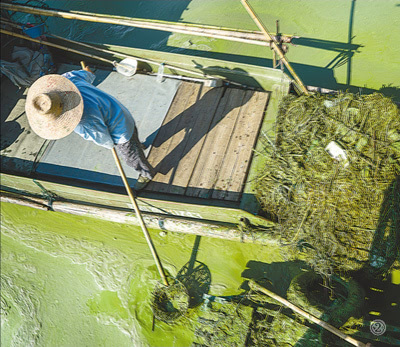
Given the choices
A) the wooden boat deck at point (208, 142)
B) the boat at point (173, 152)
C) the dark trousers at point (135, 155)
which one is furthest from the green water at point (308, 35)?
the dark trousers at point (135, 155)

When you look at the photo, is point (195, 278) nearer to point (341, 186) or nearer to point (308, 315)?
point (308, 315)

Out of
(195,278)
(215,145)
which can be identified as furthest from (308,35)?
(195,278)

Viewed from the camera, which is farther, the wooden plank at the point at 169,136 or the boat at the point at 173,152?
the wooden plank at the point at 169,136

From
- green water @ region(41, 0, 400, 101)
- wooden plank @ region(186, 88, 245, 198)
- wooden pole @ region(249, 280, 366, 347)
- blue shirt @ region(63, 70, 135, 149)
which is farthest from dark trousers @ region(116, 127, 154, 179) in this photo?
green water @ region(41, 0, 400, 101)

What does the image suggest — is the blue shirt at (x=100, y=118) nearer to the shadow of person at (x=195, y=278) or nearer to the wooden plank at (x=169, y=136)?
the wooden plank at (x=169, y=136)

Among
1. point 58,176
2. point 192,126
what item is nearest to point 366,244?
point 192,126

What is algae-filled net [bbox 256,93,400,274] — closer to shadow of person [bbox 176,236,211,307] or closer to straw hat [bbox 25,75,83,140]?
shadow of person [bbox 176,236,211,307]
